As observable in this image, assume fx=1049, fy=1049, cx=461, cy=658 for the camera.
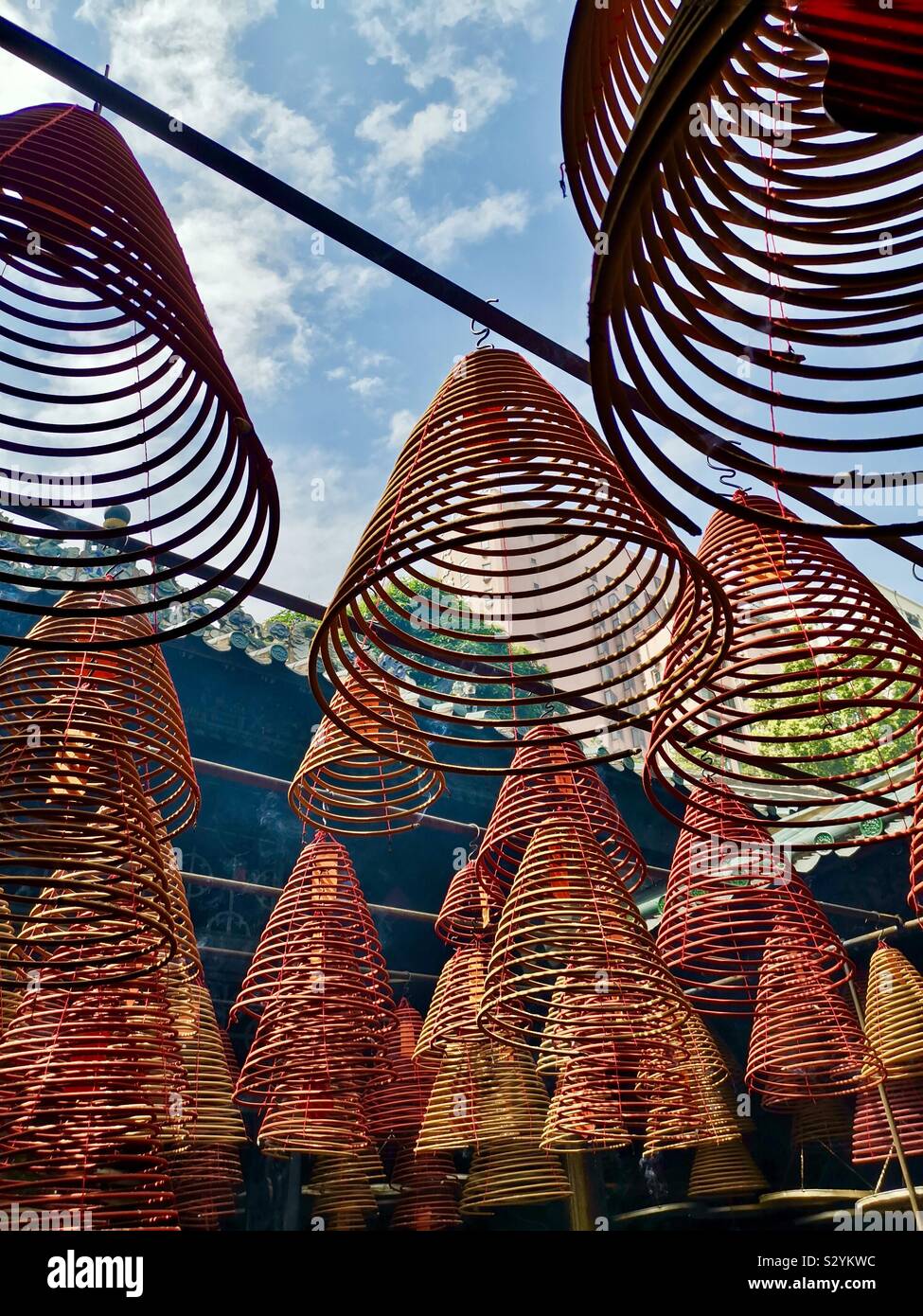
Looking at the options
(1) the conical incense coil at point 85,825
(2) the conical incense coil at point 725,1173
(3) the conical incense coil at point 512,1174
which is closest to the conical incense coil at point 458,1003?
(3) the conical incense coil at point 512,1174

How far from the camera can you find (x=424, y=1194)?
6949 millimetres

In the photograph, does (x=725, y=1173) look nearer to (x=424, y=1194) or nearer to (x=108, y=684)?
(x=424, y=1194)

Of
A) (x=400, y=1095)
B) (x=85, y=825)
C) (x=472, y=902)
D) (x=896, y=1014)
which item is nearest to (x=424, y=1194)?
(x=400, y=1095)

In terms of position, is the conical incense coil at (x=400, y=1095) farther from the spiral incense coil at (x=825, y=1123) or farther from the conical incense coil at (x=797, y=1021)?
the spiral incense coil at (x=825, y=1123)

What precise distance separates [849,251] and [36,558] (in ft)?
3.81

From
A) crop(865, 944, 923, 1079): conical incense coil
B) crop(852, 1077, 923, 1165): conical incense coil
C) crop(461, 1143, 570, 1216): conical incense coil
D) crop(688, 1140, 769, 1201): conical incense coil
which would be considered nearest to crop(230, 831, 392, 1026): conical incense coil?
crop(461, 1143, 570, 1216): conical incense coil

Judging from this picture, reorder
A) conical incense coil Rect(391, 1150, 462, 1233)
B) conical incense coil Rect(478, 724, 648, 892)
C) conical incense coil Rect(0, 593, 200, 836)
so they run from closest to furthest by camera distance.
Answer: conical incense coil Rect(0, 593, 200, 836), conical incense coil Rect(478, 724, 648, 892), conical incense coil Rect(391, 1150, 462, 1233)

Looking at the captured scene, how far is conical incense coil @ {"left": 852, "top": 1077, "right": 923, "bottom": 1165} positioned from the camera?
5.85 metres

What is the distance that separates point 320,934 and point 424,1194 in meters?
3.50

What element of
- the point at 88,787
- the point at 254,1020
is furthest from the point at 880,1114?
the point at 88,787

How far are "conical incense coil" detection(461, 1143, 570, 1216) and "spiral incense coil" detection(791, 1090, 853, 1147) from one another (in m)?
2.54

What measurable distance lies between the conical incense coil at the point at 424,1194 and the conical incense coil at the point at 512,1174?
1.19 meters

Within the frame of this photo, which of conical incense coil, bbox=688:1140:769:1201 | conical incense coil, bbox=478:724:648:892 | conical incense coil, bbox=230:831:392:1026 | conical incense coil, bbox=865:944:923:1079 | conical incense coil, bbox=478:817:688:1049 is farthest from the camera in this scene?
conical incense coil, bbox=688:1140:769:1201

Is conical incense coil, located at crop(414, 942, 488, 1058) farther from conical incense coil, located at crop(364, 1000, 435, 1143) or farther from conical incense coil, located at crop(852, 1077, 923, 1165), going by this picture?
conical incense coil, located at crop(852, 1077, 923, 1165)
